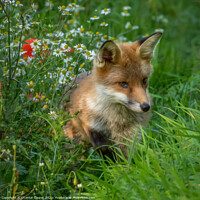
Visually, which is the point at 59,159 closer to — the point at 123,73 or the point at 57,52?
the point at 123,73

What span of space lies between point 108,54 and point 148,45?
0.51 m

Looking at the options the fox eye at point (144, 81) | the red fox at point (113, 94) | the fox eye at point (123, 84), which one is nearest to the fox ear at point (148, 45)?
the red fox at point (113, 94)

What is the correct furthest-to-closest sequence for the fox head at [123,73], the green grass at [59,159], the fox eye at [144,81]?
the fox eye at [144,81] < the fox head at [123,73] < the green grass at [59,159]

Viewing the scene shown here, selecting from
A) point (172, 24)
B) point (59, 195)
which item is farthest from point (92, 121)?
point (172, 24)

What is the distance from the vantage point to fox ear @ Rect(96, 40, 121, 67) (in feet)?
12.5

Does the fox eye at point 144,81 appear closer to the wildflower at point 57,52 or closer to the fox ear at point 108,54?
the fox ear at point 108,54

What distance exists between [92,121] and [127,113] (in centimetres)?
41

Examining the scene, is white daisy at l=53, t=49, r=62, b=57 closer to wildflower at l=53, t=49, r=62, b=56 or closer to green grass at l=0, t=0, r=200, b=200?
wildflower at l=53, t=49, r=62, b=56

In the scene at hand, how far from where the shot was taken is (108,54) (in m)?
3.90

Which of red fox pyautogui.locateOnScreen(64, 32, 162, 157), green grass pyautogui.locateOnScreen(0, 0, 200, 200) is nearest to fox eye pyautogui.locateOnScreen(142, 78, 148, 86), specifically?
red fox pyautogui.locateOnScreen(64, 32, 162, 157)

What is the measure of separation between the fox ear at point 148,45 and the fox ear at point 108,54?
1.09 ft

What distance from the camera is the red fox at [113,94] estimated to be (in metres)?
3.82

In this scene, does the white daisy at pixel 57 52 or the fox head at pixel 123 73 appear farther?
the white daisy at pixel 57 52

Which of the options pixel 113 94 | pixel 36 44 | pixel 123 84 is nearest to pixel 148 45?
pixel 123 84
